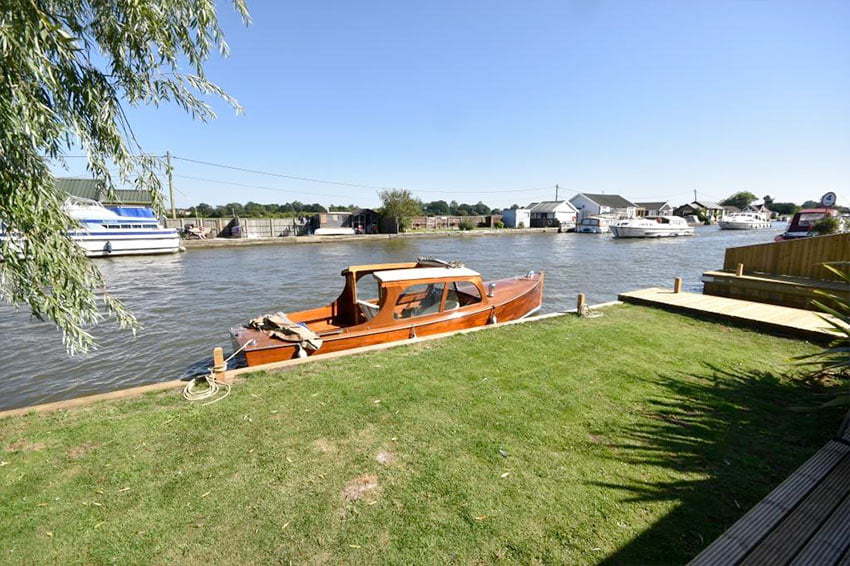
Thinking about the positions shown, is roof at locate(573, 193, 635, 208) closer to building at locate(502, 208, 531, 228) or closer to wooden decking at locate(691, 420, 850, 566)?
building at locate(502, 208, 531, 228)

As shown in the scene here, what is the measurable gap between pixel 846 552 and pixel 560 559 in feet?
5.38

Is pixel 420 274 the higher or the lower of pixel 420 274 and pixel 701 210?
the lower

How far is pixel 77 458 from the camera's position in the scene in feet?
12.8

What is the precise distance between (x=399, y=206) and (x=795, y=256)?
45.6 meters

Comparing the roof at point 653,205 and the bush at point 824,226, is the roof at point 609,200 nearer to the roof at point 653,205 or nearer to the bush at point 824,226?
the roof at point 653,205

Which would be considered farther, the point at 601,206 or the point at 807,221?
the point at 601,206

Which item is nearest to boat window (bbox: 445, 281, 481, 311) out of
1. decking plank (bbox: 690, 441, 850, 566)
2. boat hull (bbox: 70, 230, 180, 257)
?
decking plank (bbox: 690, 441, 850, 566)

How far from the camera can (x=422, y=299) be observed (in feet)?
28.1

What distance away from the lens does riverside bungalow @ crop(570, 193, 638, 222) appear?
77.1m

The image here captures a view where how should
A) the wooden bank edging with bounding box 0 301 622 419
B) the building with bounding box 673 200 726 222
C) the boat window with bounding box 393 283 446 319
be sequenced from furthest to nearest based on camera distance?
the building with bounding box 673 200 726 222
the boat window with bounding box 393 283 446 319
the wooden bank edging with bounding box 0 301 622 419

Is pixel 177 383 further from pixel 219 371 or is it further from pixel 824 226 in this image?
pixel 824 226

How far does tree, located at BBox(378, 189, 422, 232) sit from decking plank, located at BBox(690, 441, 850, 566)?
168 ft

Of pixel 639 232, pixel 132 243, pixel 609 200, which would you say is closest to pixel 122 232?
pixel 132 243

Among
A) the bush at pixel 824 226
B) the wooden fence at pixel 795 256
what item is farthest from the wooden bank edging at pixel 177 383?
the bush at pixel 824 226
